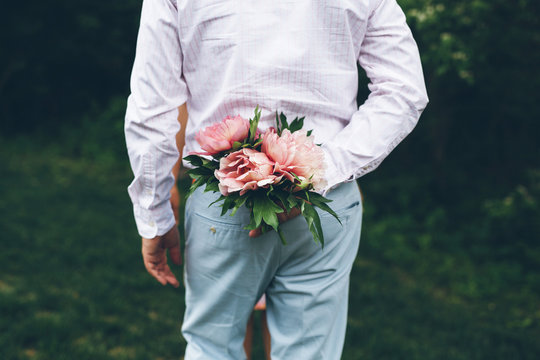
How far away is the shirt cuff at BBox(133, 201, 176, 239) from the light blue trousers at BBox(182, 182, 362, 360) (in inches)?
3.1

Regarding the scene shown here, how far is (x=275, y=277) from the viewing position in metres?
1.86

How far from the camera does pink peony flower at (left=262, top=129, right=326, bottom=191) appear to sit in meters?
1.48

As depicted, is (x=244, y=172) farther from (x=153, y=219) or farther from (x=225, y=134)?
(x=153, y=219)

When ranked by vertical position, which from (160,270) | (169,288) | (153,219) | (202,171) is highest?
(202,171)

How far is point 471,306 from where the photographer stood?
424 cm

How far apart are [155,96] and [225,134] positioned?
0.32 m

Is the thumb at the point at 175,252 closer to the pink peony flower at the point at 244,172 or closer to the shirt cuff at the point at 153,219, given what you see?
the shirt cuff at the point at 153,219

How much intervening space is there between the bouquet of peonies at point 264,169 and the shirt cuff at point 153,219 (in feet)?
1.02

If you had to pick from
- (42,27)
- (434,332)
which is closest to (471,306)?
(434,332)

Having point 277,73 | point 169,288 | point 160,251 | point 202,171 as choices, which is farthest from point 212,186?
point 169,288

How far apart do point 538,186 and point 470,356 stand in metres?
1.79

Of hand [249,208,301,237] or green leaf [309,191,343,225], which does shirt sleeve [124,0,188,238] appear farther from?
green leaf [309,191,343,225]

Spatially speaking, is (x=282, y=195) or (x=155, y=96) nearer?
Result: (x=282, y=195)

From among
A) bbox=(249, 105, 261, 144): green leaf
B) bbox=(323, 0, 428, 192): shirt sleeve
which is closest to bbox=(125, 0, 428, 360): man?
bbox=(323, 0, 428, 192): shirt sleeve
